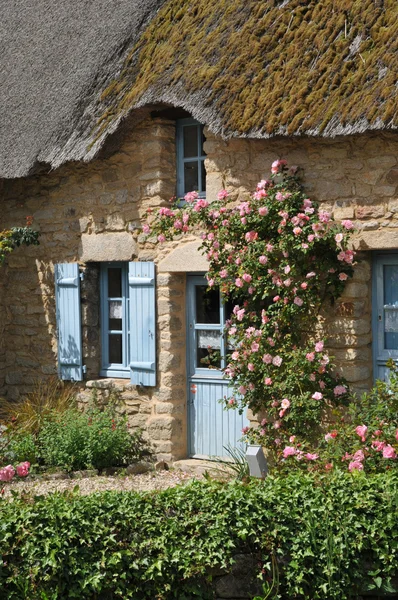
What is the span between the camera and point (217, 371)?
757 cm

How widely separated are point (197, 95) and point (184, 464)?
3.20 meters

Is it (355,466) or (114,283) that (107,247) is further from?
(355,466)

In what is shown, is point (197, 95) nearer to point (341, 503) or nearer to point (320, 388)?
point (320, 388)

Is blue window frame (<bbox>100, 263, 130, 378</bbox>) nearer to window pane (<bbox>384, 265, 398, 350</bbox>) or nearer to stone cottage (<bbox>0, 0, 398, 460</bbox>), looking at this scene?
stone cottage (<bbox>0, 0, 398, 460</bbox>)

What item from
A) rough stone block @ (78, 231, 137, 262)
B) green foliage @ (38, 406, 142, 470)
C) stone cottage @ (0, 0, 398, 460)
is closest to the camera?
stone cottage @ (0, 0, 398, 460)

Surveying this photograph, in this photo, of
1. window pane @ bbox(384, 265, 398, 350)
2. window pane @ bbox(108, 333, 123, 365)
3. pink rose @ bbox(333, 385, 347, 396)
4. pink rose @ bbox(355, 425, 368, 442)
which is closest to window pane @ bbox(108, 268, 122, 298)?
window pane @ bbox(108, 333, 123, 365)

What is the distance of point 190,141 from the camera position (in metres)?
7.77

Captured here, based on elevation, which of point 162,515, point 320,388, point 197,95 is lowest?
point 162,515

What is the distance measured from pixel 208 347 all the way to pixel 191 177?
1560mm

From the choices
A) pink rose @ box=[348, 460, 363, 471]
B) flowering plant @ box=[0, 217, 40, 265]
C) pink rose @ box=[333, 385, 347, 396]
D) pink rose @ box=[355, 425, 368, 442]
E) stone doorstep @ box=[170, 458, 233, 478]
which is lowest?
stone doorstep @ box=[170, 458, 233, 478]

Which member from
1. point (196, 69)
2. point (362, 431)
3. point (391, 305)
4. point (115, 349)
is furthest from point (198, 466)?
point (196, 69)

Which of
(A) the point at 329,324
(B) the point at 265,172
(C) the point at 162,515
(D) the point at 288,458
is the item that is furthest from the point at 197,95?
(C) the point at 162,515

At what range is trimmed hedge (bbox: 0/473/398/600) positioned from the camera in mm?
4270

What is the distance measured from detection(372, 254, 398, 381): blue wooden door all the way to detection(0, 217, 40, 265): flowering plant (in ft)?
11.6
